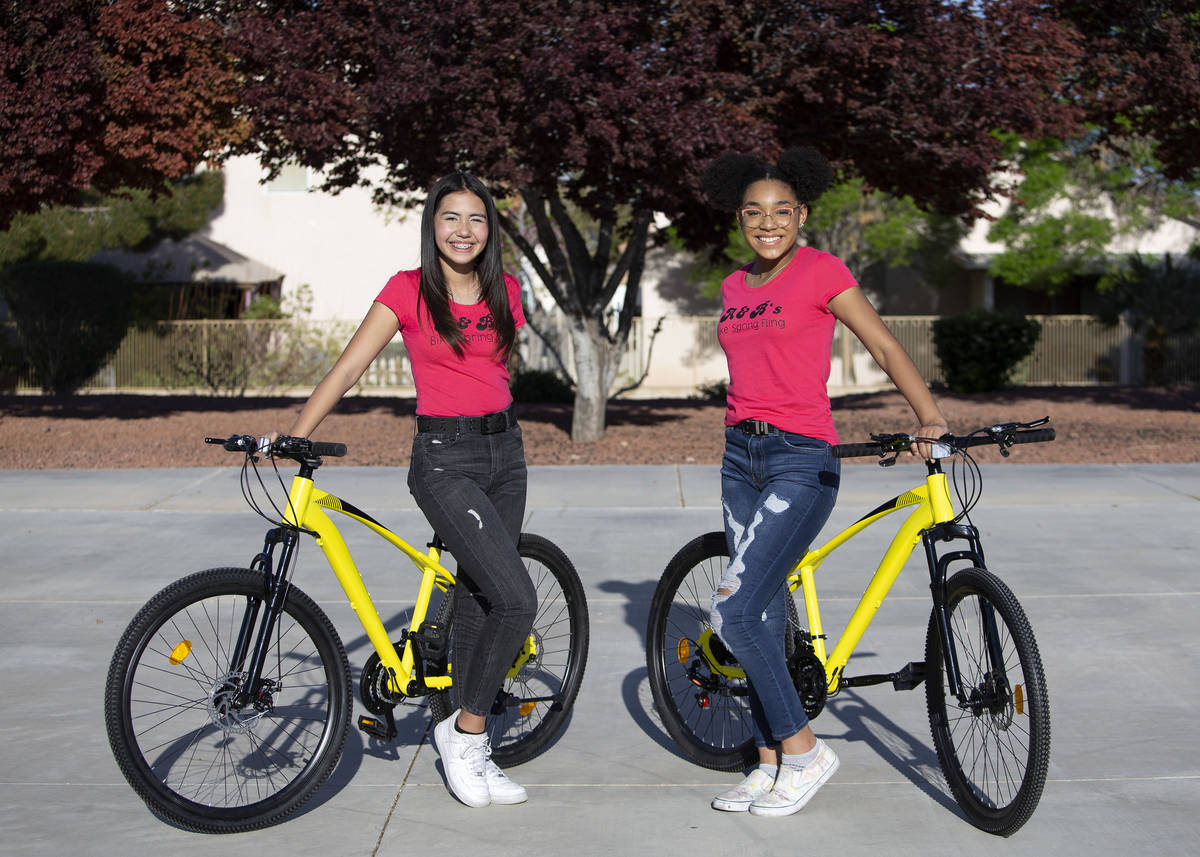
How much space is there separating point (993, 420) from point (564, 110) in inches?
286

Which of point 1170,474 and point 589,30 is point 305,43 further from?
point 1170,474

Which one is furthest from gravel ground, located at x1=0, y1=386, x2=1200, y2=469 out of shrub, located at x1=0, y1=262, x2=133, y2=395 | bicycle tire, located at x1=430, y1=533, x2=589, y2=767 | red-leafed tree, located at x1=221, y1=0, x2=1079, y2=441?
bicycle tire, located at x1=430, y1=533, x2=589, y2=767

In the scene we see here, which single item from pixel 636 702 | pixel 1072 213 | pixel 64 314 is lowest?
pixel 636 702

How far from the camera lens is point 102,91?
42.8 feet

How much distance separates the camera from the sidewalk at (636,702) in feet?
13.4

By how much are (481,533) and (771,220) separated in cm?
129

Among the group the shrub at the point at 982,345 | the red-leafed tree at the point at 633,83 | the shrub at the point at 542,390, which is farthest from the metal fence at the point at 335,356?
the red-leafed tree at the point at 633,83

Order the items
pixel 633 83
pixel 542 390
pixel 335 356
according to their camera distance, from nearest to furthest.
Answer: pixel 633 83, pixel 542 390, pixel 335 356

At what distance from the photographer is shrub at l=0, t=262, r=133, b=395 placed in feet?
77.9

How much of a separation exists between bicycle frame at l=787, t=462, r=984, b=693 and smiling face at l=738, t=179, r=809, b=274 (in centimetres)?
80

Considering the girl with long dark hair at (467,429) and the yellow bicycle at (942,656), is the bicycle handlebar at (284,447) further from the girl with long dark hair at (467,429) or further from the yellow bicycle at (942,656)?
the yellow bicycle at (942,656)

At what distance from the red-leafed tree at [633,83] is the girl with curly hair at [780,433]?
724 cm

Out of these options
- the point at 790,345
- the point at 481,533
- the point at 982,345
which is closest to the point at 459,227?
the point at 481,533

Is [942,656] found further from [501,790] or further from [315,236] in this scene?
[315,236]
